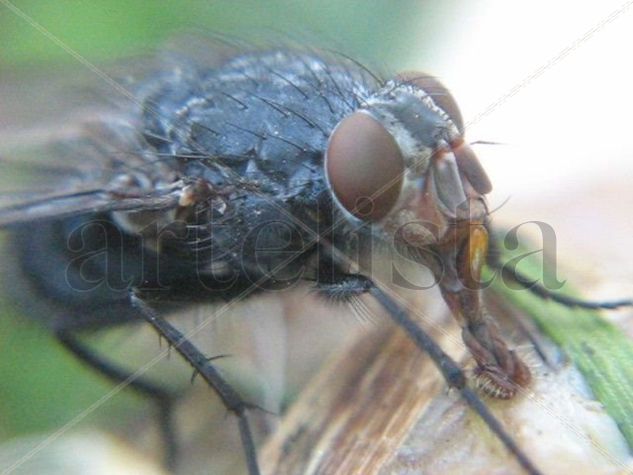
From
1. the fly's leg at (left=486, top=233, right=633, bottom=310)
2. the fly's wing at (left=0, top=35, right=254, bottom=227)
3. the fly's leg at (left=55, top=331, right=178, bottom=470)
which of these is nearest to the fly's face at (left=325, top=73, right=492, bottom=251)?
the fly's leg at (left=486, top=233, right=633, bottom=310)

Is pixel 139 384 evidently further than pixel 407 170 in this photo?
Yes

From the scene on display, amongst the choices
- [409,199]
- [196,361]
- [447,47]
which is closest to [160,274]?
[196,361]

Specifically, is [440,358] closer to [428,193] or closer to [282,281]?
[428,193]

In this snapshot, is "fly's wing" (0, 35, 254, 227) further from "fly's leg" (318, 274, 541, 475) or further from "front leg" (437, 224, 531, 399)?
"front leg" (437, 224, 531, 399)

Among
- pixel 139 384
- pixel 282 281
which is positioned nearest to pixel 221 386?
pixel 282 281

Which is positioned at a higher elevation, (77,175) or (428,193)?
(428,193)
